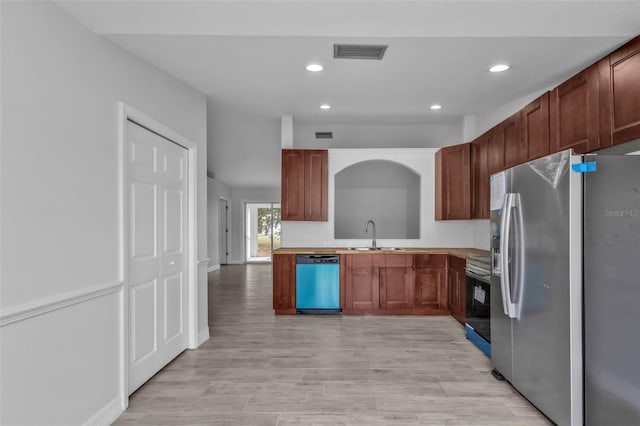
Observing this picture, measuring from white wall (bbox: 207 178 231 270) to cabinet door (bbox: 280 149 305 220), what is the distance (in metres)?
5.04

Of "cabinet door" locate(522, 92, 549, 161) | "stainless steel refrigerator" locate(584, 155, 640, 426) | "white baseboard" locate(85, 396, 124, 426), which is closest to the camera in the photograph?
"stainless steel refrigerator" locate(584, 155, 640, 426)

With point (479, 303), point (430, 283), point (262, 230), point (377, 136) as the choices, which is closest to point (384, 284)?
point (430, 283)

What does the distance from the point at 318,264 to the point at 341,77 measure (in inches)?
95.1

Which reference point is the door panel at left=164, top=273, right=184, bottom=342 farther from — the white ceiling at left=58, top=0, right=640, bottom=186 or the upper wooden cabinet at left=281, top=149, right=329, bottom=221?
the upper wooden cabinet at left=281, top=149, right=329, bottom=221

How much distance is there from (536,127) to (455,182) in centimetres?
172

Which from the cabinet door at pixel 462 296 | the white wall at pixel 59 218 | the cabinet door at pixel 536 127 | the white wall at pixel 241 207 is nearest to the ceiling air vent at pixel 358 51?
the cabinet door at pixel 536 127

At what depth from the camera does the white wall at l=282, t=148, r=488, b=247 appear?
212 inches

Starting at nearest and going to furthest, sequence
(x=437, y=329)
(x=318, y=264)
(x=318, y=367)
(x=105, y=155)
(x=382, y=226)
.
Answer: (x=105, y=155)
(x=318, y=367)
(x=437, y=329)
(x=318, y=264)
(x=382, y=226)

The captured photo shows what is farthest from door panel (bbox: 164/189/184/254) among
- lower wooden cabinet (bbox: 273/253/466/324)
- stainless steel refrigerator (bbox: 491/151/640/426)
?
stainless steel refrigerator (bbox: 491/151/640/426)

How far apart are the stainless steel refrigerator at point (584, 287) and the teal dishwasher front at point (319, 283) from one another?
2724 mm

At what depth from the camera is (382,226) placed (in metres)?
6.25

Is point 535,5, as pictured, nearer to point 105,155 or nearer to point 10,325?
point 105,155

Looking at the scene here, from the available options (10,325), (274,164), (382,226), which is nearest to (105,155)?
(10,325)

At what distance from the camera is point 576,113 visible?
2.84m
